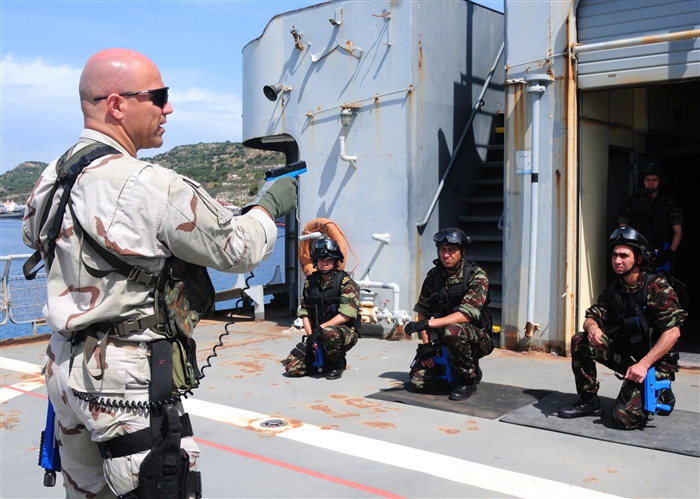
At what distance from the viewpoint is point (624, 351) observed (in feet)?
15.0

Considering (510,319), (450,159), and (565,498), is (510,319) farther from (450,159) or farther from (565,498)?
(565,498)

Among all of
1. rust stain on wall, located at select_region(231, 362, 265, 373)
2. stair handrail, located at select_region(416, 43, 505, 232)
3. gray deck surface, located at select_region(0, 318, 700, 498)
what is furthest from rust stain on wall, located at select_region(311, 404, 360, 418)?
stair handrail, located at select_region(416, 43, 505, 232)

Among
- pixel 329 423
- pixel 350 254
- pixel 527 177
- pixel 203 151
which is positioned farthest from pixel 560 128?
pixel 203 151

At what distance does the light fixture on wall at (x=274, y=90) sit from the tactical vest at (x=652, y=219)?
14.5 ft

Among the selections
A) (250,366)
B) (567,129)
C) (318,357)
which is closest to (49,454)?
(318,357)

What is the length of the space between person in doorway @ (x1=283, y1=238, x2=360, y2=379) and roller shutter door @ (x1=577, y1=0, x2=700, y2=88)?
2.94 m

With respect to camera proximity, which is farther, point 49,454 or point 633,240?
point 633,240

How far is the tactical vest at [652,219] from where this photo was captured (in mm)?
6832

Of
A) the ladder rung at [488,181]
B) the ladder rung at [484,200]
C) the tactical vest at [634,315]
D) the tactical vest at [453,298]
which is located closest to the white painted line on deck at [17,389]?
the tactical vest at [453,298]

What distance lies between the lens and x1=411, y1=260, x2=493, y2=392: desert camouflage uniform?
506 centimetres

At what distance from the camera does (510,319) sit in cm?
686

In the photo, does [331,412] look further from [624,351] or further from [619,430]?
[624,351]

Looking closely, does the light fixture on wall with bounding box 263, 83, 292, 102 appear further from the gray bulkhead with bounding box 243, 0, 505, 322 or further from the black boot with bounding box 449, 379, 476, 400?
the black boot with bounding box 449, 379, 476, 400

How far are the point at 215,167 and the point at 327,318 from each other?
52.3 m
